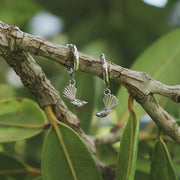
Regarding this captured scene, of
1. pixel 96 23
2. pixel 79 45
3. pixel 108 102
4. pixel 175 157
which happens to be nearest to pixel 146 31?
pixel 96 23

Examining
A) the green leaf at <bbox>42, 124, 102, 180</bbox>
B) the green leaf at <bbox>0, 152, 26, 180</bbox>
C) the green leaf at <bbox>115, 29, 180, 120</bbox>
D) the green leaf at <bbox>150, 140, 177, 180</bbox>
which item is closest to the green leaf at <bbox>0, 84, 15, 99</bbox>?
the green leaf at <bbox>0, 152, 26, 180</bbox>

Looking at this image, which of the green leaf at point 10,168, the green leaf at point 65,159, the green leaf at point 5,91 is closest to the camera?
the green leaf at point 65,159

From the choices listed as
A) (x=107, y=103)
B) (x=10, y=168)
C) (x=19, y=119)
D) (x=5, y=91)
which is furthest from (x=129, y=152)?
(x=5, y=91)

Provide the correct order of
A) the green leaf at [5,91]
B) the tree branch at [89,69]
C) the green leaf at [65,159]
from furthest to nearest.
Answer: the green leaf at [5,91] → the green leaf at [65,159] → the tree branch at [89,69]

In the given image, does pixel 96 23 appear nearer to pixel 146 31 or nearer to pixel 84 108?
pixel 146 31

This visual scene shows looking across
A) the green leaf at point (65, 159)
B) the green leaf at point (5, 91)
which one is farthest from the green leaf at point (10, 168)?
the green leaf at point (5, 91)

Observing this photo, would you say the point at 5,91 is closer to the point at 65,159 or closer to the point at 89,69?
the point at 65,159

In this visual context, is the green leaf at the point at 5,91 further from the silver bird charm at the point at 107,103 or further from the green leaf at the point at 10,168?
the silver bird charm at the point at 107,103
